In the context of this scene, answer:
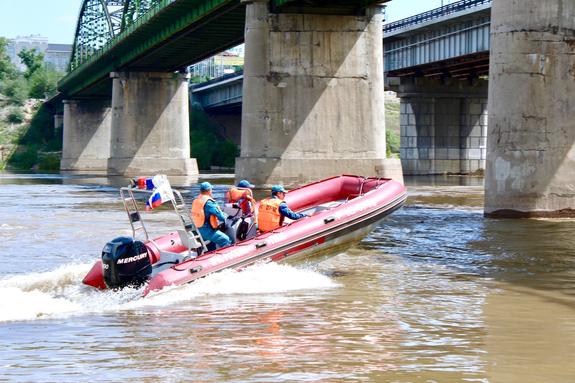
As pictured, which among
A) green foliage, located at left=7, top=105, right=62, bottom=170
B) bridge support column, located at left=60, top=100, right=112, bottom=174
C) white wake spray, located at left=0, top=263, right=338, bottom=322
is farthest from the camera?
green foliage, located at left=7, top=105, right=62, bottom=170

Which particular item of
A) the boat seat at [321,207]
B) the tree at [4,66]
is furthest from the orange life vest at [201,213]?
the tree at [4,66]

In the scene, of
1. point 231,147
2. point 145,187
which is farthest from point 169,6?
point 231,147

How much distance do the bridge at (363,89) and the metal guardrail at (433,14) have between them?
5.1 inches

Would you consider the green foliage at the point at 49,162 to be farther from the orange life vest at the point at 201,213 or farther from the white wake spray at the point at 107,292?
the white wake spray at the point at 107,292

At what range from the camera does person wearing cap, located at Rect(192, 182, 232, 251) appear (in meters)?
13.5

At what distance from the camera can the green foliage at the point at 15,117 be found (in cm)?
10644

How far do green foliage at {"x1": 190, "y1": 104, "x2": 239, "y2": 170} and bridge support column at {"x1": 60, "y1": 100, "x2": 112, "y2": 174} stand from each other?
7.57 meters

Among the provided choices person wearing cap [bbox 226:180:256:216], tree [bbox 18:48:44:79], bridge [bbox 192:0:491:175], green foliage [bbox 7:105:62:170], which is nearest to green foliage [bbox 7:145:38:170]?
green foliage [bbox 7:105:62:170]

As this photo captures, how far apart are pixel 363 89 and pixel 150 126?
30195 millimetres

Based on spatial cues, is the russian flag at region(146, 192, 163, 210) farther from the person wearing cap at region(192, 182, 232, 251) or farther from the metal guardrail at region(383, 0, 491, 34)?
the metal guardrail at region(383, 0, 491, 34)

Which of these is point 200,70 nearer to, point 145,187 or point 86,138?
point 86,138

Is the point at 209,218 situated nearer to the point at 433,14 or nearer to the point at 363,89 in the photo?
the point at 363,89

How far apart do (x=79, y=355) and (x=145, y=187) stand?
355cm

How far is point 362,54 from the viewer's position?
3428 centimetres
